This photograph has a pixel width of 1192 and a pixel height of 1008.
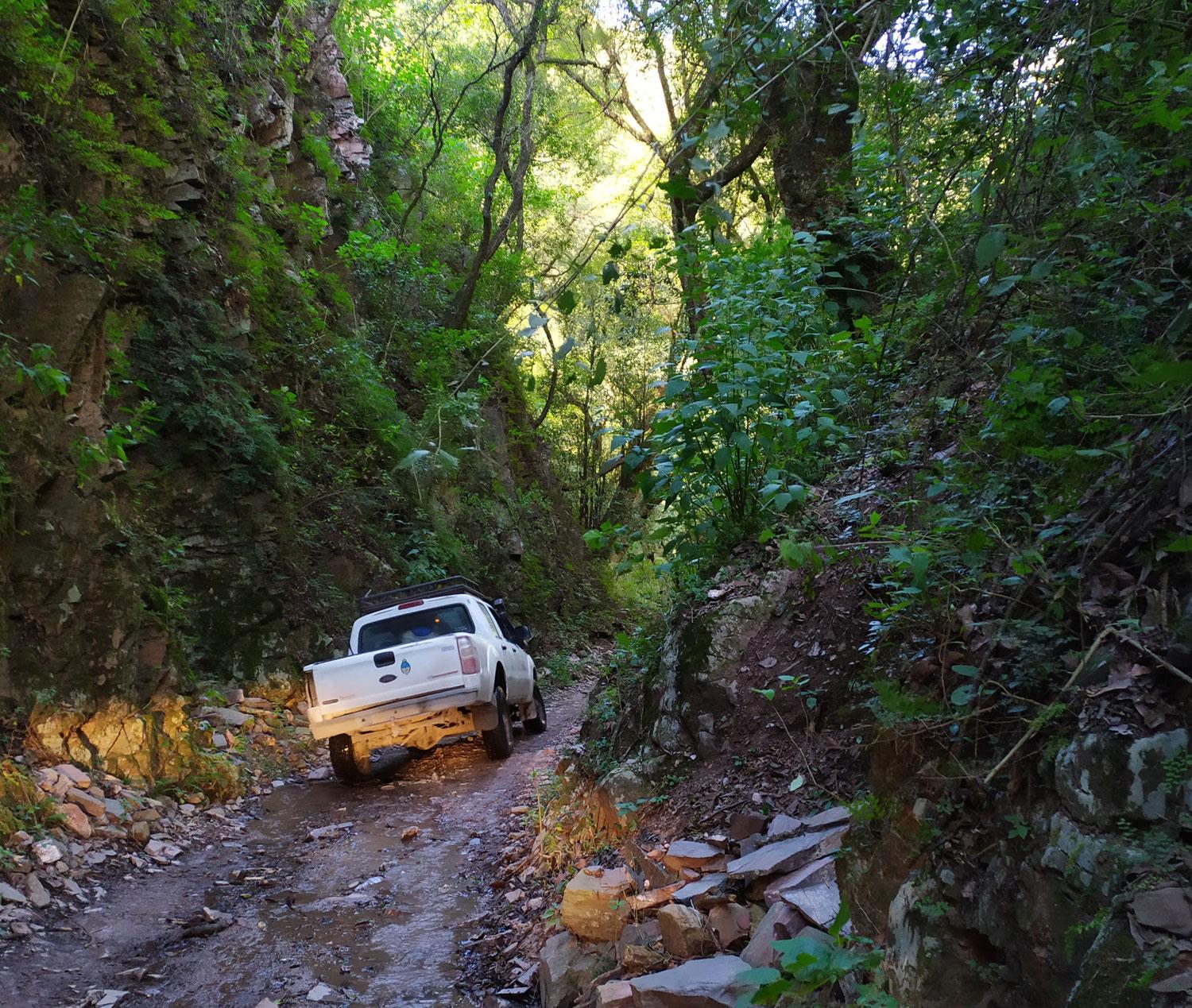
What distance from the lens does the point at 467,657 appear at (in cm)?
966

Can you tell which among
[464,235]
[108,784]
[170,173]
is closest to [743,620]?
[108,784]

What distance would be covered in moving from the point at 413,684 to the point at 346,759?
1.22 meters

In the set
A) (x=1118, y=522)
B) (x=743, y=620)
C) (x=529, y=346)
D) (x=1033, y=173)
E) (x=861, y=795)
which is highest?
(x=1033, y=173)

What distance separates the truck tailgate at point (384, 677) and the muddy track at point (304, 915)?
3.38ft

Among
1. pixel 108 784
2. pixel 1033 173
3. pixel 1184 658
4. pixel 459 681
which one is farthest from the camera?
pixel 459 681

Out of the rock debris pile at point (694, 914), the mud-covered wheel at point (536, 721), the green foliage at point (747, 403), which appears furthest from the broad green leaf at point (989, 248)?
the mud-covered wheel at point (536, 721)

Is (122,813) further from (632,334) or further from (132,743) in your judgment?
(632,334)

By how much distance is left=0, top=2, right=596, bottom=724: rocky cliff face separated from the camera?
8375mm

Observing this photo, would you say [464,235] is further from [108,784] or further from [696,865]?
[696,865]

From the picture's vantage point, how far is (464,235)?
25.0 metres

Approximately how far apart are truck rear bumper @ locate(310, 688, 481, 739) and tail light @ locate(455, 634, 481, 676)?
23cm

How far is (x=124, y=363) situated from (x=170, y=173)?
12.6ft

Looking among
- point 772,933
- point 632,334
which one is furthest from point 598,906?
point 632,334

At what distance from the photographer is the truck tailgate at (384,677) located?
931 centimetres
